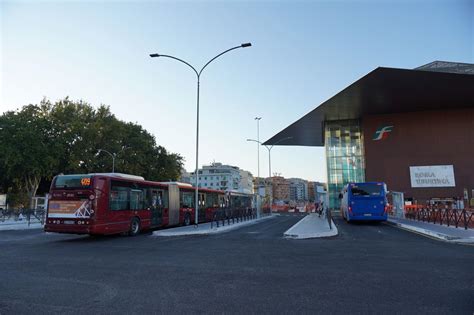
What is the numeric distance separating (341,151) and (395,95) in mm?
15812

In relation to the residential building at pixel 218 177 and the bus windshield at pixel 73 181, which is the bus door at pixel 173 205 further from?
the residential building at pixel 218 177

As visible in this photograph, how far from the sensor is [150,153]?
49.7m

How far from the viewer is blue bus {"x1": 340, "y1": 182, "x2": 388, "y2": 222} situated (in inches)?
883

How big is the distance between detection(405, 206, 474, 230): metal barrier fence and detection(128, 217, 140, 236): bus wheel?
15591 millimetres

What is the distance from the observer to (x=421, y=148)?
49.9 meters

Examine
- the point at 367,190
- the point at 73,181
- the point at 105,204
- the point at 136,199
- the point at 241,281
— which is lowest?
the point at 241,281

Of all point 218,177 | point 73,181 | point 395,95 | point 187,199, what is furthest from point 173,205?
point 218,177

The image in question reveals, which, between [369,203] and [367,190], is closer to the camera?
[369,203]

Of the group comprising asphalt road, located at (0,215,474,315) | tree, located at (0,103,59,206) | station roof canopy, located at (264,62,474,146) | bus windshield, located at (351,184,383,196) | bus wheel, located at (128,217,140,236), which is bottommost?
asphalt road, located at (0,215,474,315)

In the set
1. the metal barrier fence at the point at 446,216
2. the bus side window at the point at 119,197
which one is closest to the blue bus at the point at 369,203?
the metal barrier fence at the point at 446,216

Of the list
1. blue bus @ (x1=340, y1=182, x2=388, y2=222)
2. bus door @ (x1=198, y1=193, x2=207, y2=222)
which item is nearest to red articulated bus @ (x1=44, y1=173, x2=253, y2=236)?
bus door @ (x1=198, y1=193, x2=207, y2=222)

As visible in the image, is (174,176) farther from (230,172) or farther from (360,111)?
(230,172)

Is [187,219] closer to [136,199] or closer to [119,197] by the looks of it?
[136,199]

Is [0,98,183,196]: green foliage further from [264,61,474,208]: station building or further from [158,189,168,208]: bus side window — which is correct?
[158,189,168,208]: bus side window
